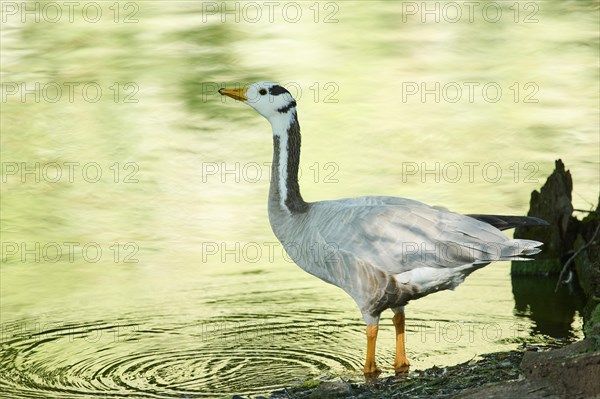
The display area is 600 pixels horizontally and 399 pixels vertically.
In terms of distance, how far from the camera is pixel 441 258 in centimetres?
1002

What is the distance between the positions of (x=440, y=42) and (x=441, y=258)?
1976 cm

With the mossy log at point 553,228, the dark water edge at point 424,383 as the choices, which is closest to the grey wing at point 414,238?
the dark water edge at point 424,383

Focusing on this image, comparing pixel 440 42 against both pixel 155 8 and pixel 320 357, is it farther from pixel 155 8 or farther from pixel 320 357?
pixel 320 357

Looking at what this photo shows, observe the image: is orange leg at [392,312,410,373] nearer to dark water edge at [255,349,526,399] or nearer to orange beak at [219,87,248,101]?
dark water edge at [255,349,526,399]

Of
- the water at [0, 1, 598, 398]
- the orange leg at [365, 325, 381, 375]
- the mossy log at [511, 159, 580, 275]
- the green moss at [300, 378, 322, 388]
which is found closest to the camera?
the green moss at [300, 378, 322, 388]

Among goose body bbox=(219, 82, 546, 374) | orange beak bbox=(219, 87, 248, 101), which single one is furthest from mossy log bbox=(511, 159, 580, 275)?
orange beak bbox=(219, 87, 248, 101)

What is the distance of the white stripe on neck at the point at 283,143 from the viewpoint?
10.9 metres

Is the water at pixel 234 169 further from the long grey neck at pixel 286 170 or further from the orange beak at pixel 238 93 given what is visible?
the orange beak at pixel 238 93

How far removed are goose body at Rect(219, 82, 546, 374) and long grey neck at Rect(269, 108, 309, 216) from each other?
0.65ft

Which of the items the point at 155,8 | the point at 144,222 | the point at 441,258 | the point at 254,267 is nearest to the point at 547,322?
the point at 441,258

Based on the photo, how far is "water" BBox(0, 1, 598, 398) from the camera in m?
11.2

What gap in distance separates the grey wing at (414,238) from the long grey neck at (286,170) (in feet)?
1.80

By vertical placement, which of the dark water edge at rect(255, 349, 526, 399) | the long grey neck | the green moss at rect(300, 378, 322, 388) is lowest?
the green moss at rect(300, 378, 322, 388)

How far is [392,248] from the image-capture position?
10.1m
